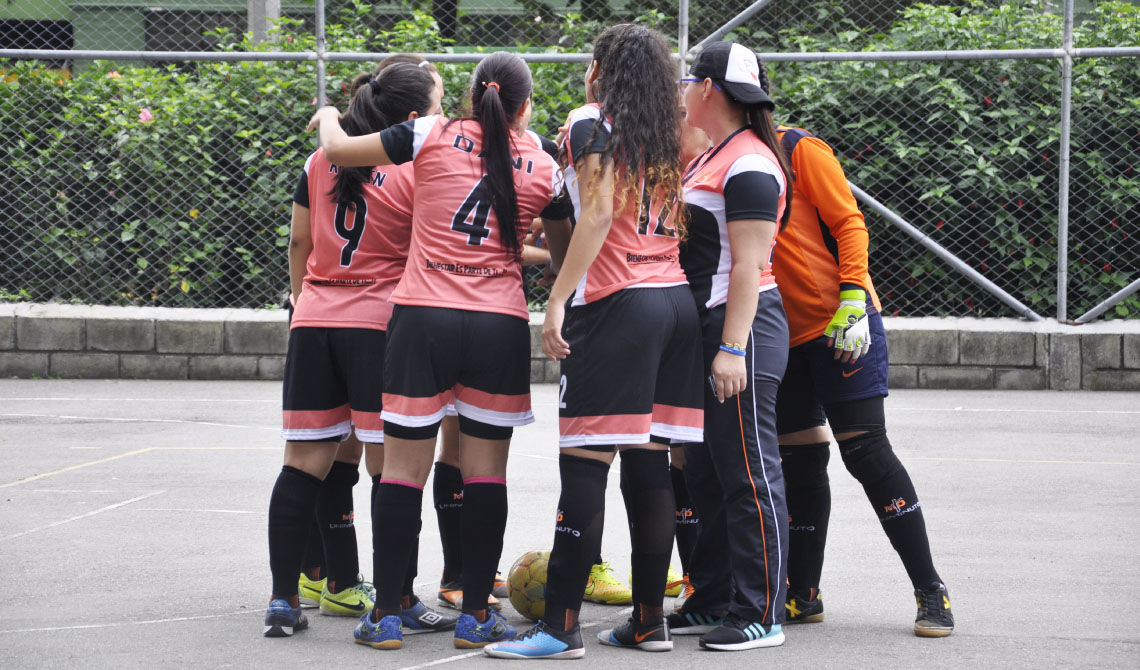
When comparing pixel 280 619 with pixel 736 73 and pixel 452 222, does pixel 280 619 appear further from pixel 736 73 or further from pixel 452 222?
pixel 736 73

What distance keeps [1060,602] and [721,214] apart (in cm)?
192

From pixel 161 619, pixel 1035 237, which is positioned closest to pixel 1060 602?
pixel 161 619

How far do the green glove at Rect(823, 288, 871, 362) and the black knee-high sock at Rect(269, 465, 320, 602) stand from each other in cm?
182

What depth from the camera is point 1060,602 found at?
4.57 metres

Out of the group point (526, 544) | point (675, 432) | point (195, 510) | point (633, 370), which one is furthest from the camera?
point (195, 510)

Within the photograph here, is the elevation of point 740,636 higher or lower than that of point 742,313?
lower

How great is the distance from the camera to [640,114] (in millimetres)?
3900

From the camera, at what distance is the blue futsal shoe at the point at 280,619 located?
4.20m

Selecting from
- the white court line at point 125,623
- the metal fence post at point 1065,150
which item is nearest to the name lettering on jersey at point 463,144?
the white court line at point 125,623

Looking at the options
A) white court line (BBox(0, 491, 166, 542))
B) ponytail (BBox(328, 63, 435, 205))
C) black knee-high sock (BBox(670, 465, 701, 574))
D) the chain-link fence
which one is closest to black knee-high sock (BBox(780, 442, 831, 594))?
black knee-high sock (BBox(670, 465, 701, 574))

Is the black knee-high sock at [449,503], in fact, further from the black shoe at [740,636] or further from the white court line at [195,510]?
the white court line at [195,510]

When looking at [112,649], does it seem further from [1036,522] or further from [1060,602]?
[1036,522]

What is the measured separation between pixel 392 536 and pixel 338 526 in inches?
18.9

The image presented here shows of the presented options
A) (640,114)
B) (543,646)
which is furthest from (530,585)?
(640,114)
